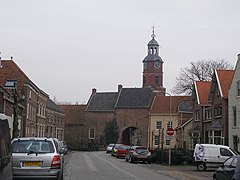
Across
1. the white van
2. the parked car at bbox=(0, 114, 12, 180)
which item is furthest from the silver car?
the white van

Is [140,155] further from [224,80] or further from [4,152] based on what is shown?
[4,152]

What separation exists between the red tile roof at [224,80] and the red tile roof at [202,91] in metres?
5.49

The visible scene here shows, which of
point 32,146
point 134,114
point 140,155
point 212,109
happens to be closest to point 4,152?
point 32,146

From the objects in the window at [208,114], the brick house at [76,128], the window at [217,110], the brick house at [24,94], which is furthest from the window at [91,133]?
the window at [217,110]

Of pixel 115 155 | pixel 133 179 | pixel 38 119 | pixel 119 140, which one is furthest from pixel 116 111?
pixel 133 179

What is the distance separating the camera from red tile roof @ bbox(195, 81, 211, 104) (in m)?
52.0

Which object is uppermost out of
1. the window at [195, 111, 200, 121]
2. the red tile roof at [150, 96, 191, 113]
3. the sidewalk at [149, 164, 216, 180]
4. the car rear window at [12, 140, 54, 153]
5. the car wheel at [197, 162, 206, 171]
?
the red tile roof at [150, 96, 191, 113]

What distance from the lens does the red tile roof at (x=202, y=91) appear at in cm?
5202

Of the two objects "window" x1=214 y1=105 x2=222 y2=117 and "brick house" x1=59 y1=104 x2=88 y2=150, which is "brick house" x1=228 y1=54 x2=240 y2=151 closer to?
"window" x1=214 y1=105 x2=222 y2=117

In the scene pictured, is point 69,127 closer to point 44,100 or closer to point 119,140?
point 119,140

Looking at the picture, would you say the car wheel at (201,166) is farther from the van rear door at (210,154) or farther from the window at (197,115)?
the window at (197,115)

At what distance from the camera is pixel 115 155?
51031mm

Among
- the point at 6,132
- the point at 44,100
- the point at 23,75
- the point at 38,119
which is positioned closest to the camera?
the point at 6,132

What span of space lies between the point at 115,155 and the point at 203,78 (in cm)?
2441
